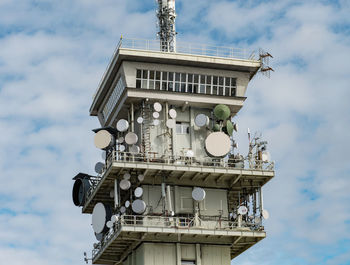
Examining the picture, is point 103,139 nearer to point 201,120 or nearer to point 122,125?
point 122,125

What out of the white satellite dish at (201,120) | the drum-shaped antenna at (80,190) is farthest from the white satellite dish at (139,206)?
the drum-shaped antenna at (80,190)

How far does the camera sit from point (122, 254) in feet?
246

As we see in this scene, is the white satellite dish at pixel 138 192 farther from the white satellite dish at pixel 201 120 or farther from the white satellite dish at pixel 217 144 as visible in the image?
the white satellite dish at pixel 201 120

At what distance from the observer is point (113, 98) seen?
7706 cm

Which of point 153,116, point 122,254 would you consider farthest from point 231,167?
point 122,254

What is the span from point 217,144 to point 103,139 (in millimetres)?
10759

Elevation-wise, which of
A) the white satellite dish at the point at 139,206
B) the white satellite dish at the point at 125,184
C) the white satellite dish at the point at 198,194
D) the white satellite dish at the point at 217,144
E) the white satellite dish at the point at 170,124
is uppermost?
the white satellite dish at the point at 170,124

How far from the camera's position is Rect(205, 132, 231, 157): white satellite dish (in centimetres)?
7200

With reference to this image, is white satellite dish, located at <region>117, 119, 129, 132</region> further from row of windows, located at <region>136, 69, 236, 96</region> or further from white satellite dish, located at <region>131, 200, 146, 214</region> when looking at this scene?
white satellite dish, located at <region>131, 200, 146, 214</region>

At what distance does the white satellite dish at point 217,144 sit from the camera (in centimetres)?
7200

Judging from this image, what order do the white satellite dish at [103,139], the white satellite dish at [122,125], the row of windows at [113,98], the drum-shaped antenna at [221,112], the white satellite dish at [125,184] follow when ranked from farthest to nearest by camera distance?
the row of windows at [113,98] → the drum-shaped antenna at [221,112] → the white satellite dish at [103,139] → the white satellite dish at [122,125] → the white satellite dish at [125,184]

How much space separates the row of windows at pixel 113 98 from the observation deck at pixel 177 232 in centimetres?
1206

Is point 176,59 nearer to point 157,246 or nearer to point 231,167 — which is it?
point 231,167

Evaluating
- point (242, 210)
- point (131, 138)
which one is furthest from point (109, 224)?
point (242, 210)
